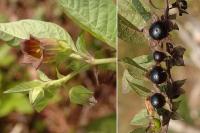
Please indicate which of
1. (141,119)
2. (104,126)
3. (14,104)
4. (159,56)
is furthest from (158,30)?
(14,104)

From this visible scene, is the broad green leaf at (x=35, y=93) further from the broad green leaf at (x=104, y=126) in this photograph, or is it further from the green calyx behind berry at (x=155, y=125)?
the broad green leaf at (x=104, y=126)

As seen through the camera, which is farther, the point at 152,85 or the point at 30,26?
the point at 30,26

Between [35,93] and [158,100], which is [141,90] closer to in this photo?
[158,100]

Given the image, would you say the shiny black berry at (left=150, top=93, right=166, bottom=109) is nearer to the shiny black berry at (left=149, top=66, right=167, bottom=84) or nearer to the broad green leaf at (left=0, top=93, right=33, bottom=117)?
the shiny black berry at (left=149, top=66, right=167, bottom=84)

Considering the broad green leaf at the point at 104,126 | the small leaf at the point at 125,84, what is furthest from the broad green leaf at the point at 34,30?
the broad green leaf at the point at 104,126

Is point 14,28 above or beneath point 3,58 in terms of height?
above

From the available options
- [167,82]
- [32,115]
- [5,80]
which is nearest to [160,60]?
[167,82]

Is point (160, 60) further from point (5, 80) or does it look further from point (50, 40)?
point (5, 80)
